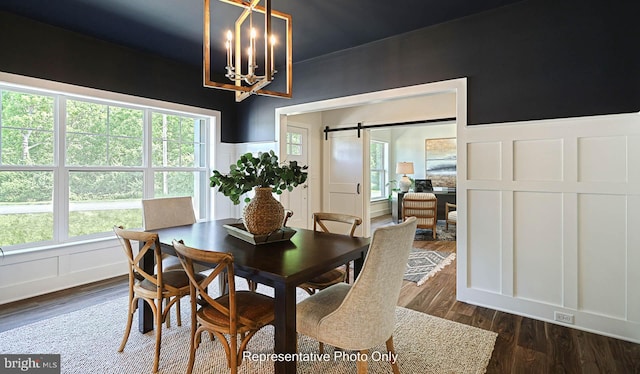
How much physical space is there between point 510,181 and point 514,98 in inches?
27.9

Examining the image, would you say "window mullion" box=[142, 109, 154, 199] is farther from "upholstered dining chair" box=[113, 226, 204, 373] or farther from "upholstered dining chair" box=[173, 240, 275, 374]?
"upholstered dining chair" box=[173, 240, 275, 374]

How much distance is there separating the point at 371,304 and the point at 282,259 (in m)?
0.52

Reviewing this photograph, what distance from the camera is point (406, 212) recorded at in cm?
620

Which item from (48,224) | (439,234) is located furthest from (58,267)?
(439,234)

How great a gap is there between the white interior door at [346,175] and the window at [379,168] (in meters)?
2.75

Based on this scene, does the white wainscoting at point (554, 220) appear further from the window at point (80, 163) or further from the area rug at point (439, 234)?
the window at point (80, 163)

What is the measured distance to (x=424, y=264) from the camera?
4254 mm

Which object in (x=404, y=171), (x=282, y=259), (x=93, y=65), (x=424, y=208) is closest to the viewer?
(x=282, y=259)

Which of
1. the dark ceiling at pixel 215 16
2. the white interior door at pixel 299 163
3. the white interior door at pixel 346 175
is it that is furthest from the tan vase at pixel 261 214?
the white interior door at pixel 346 175

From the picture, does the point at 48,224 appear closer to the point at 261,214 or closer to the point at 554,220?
the point at 261,214

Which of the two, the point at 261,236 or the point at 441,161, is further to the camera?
the point at 441,161

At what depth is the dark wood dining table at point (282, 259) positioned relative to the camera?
4.88ft

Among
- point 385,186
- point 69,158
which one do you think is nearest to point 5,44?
point 69,158

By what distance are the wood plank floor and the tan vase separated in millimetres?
1626
